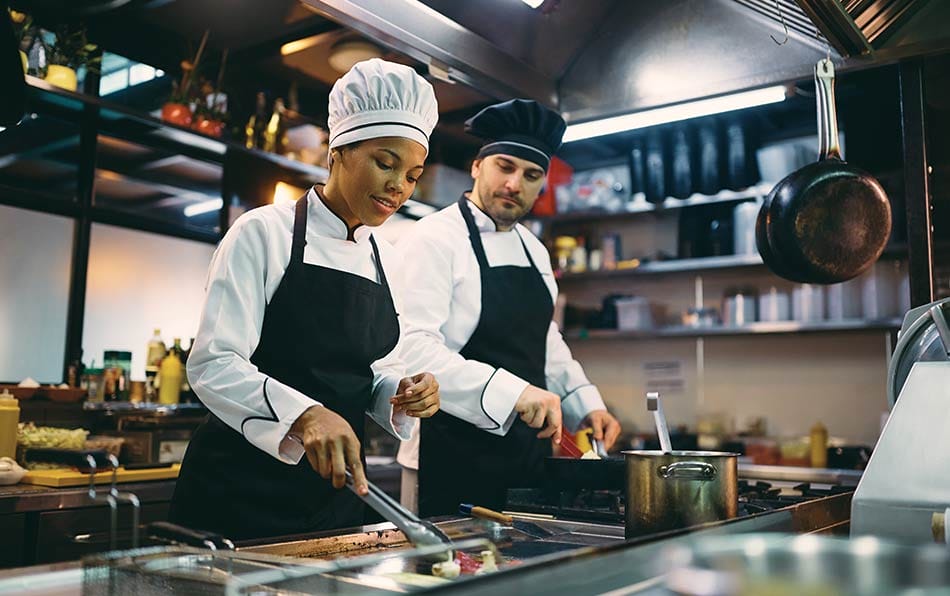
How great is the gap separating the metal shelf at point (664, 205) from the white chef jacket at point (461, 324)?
2.06 metres

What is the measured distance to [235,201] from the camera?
3.97 meters

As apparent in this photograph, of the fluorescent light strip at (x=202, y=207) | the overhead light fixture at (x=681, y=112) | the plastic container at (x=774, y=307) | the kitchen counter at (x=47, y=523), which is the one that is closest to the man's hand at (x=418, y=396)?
the kitchen counter at (x=47, y=523)

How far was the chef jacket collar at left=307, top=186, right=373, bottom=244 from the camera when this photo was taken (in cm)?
188

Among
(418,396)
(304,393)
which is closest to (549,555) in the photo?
(418,396)

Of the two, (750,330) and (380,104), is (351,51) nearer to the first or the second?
(380,104)

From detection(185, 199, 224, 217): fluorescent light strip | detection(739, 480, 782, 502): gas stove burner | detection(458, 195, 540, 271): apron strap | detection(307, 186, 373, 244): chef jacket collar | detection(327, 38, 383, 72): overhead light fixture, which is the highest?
detection(327, 38, 383, 72): overhead light fixture

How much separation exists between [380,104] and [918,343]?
119 centimetres

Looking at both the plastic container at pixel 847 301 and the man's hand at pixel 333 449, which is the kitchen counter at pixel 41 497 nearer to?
the man's hand at pixel 333 449

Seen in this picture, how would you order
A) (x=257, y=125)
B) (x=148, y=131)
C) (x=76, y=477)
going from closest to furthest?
(x=76, y=477) → (x=148, y=131) → (x=257, y=125)

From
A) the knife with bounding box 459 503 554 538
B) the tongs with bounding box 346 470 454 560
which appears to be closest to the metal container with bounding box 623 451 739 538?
the knife with bounding box 459 503 554 538

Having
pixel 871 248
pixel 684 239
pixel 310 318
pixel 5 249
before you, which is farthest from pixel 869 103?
pixel 5 249

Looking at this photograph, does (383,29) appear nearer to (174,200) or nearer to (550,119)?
(550,119)

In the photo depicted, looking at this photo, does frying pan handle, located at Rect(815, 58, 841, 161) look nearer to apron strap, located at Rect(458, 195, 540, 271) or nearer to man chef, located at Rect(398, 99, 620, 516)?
man chef, located at Rect(398, 99, 620, 516)

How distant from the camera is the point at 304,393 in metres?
1.78
